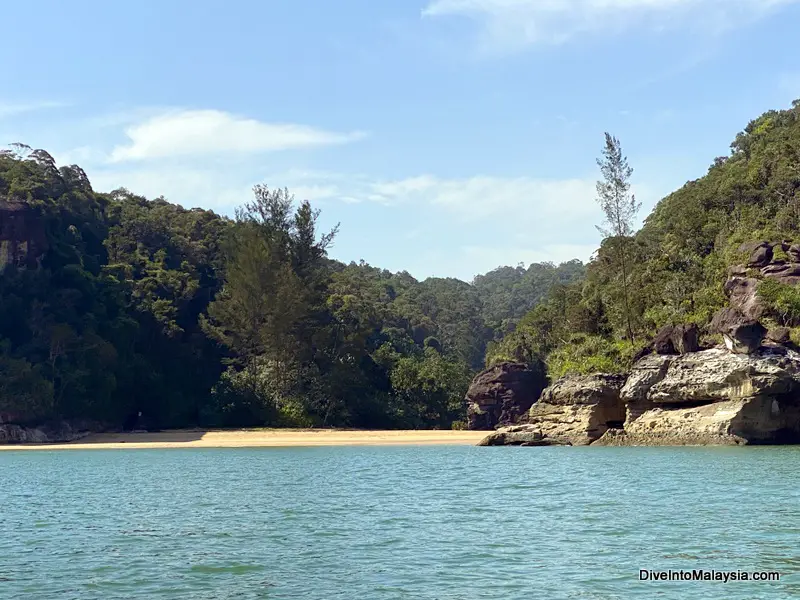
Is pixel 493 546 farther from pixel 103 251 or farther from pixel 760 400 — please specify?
pixel 103 251

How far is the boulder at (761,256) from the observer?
3747 centimetres

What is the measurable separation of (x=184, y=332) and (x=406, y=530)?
45.8 m

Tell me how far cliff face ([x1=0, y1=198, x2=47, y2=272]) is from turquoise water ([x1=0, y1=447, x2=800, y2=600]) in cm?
2628

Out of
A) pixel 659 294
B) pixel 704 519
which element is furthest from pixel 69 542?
pixel 659 294

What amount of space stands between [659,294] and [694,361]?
10.9 m

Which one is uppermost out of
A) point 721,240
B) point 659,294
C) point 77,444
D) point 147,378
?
point 721,240

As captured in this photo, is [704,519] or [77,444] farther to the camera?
[77,444]

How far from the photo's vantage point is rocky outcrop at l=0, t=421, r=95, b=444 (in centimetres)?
4487

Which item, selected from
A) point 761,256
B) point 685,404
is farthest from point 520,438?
point 761,256

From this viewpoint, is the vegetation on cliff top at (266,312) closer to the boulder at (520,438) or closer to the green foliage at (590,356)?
the green foliage at (590,356)

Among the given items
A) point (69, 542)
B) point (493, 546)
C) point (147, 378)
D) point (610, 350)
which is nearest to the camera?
point (493, 546)

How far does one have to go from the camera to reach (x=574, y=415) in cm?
3816

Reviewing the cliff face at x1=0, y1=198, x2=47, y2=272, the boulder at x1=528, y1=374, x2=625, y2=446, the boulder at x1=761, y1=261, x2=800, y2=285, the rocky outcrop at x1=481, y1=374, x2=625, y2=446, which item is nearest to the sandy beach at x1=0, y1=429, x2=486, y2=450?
the rocky outcrop at x1=481, y1=374, x2=625, y2=446

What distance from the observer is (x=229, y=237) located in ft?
203
